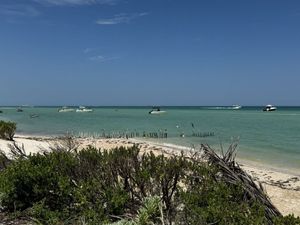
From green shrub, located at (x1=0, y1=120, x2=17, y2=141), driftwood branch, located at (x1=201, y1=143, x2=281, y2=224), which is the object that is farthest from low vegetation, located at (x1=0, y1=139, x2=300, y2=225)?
green shrub, located at (x1=0, y1=120, x2=17, y2=141)

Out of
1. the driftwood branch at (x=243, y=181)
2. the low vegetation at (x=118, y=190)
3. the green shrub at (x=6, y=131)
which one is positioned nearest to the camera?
the low vegetation at (x=118, y=190)

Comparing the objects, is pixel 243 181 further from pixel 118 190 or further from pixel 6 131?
pixel 6 131

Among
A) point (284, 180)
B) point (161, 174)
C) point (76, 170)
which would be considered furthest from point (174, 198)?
point (284, 180)

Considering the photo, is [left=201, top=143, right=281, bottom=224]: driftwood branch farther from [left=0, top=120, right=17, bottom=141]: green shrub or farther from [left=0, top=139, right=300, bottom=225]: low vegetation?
[left=0, top=120, right=17, bottom=141]: green shrub

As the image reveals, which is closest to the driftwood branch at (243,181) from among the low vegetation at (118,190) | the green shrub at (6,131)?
the low vegetation at (118,190)

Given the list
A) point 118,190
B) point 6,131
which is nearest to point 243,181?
point 118,190

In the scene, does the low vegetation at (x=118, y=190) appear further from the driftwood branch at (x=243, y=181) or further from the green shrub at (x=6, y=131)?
the green shrub at (x=6, y=131)

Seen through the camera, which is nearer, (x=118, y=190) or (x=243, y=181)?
(x=118, y=190)

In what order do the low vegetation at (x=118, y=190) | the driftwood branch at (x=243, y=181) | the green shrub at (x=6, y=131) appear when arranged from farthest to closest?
the green shrub at (x=6, y=131) → the driftwood branch at (x=243, y=181) → the low vegetation at (x=118, y=190)

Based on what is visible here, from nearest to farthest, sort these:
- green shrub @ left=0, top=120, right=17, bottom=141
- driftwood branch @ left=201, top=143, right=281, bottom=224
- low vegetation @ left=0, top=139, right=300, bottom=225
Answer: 1. low vegetation @ left=0, top=139, right=300, bottom=225
2. driftwood branch @ left=201, top=143, right=281, bottom=224
3. green shrub @ left=0, top=120, right=17, bottom=141

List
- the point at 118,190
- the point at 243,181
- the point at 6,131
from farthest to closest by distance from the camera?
the point at 6,131
the point at 243,181
the point at 118,190

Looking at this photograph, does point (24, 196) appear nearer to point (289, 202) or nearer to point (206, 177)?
point (206, 177)

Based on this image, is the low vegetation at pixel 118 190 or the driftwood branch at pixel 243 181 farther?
the driftwood branch at pixel 243 181

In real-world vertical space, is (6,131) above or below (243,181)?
below
